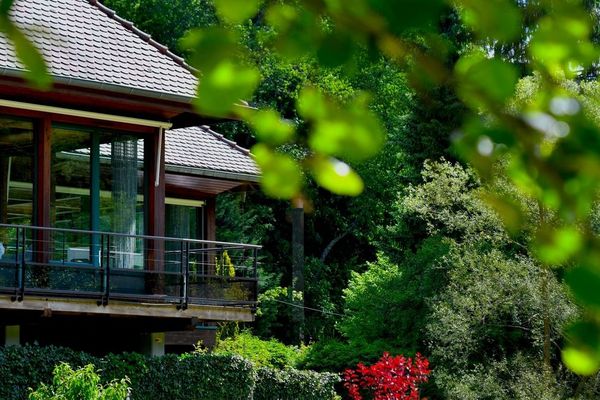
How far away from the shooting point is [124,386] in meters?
14.2

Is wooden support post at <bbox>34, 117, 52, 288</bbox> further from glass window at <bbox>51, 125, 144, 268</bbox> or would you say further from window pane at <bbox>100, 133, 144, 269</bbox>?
window pane at <bbox>100, 133, 144, 269</bbox>

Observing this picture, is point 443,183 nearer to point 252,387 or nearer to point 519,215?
point 252,387

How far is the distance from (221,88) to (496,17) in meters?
0.37

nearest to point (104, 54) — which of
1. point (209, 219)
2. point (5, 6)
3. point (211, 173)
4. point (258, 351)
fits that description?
point (211, 173)

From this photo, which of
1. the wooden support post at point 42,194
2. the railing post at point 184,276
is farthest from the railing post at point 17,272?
the railing post at point 184,276

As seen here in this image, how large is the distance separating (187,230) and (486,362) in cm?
636

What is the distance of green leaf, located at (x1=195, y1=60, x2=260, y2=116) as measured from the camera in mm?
1652

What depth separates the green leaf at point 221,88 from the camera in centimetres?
165

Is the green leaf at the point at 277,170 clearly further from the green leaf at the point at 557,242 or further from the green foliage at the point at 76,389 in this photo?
the green foliage at the point at 76,389

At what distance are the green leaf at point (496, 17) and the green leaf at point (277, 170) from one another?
1.22ft

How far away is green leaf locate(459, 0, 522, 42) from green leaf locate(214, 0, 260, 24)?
0.29 metres

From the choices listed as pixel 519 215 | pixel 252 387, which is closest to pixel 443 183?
pixel 252 387

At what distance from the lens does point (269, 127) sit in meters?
1.90

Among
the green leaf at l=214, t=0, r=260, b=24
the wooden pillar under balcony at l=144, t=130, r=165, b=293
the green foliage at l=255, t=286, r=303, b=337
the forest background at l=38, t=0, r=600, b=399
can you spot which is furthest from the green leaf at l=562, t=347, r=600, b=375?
the green foliage at l=255, t=286, r=303, b=337
